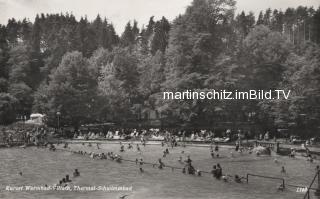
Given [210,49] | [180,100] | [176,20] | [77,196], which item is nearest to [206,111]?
[180,100]

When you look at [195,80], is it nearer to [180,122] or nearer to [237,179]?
[180,122]

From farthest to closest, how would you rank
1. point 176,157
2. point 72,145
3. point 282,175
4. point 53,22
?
point 53,22, point 72,145, point 176,157, point 282,175

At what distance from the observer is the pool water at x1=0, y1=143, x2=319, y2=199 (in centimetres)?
2653

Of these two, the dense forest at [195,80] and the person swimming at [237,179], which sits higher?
the dense forest at [195,80]

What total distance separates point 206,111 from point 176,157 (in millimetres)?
15177

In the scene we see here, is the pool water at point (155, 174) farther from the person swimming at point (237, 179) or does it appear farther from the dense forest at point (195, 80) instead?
the dense forest at point (195, 80)

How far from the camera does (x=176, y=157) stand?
4097 cm

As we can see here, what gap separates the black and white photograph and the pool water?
9cm

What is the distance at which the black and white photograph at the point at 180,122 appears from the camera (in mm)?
29859

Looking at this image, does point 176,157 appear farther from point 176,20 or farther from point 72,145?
point 176,20

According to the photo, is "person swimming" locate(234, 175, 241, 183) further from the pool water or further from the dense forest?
the dense forest

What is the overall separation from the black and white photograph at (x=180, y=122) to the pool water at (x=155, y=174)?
0.09 metres

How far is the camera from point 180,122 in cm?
5950

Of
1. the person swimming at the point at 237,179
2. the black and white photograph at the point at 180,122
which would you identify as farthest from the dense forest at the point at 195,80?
the person swimming at the point at 237,179
